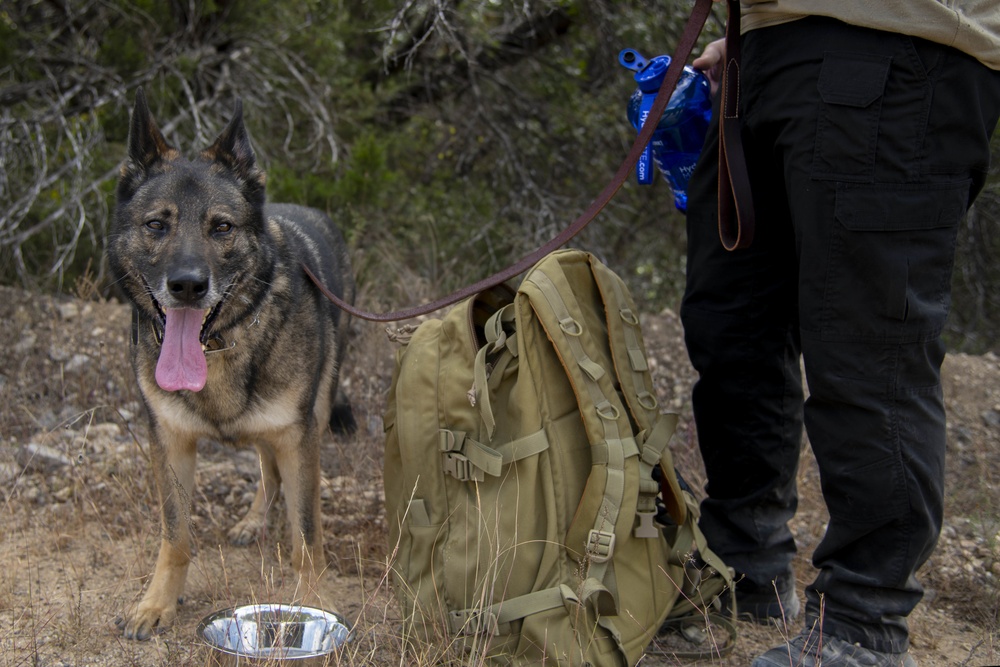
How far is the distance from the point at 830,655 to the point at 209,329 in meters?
2.02

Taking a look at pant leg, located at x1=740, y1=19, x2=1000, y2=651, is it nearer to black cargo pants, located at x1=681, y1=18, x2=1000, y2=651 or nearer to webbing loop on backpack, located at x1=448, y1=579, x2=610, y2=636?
black cargo pants, located at x1=681, y1=18, x2=1000, y2=651

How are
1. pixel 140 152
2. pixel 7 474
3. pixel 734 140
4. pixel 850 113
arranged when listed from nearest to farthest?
pixel 850 113, pixel 734 140, pixel 140 152, pixel 7 474

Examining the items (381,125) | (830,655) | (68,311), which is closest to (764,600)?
(830,655)

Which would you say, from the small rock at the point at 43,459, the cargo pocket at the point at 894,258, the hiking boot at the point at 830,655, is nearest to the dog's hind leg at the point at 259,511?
the small rock at the point at 43,459

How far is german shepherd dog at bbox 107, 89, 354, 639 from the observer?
2533 millimetres

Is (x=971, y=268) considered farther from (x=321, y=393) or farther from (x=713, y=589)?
(x=321, y=393)

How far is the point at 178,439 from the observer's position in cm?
277

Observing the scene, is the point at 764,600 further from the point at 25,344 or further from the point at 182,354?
the point at 25,344

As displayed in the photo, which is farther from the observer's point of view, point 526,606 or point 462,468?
point 462,468

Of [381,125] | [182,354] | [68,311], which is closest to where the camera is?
[182,354]

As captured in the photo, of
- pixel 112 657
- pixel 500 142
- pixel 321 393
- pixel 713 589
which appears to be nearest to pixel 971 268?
pixel 500 142

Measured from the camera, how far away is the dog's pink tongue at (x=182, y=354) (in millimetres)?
2475

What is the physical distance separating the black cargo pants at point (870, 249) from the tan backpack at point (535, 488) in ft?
1.56

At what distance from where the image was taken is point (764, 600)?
2828mm
